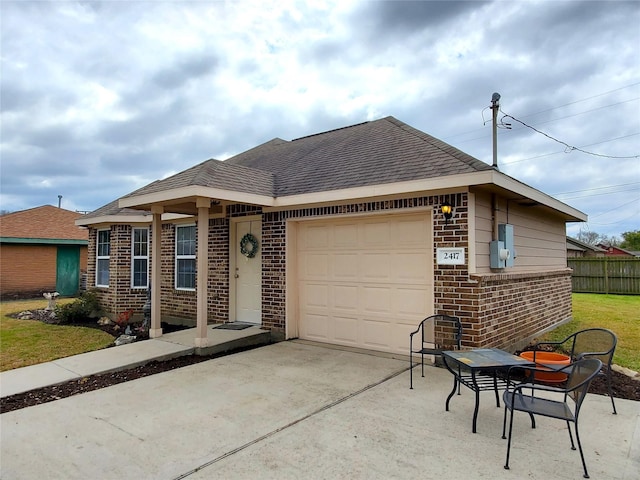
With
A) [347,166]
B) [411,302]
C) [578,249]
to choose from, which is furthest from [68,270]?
[578,249]

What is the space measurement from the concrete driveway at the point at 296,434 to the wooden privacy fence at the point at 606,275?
602 inches

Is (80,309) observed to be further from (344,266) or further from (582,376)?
(582,376)

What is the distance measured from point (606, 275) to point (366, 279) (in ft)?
50.4

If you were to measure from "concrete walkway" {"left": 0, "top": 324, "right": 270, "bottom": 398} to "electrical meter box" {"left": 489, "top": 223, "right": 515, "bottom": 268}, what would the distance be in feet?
14.1

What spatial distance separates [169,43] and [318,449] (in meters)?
8.64

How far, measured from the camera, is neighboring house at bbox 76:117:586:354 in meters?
5.48

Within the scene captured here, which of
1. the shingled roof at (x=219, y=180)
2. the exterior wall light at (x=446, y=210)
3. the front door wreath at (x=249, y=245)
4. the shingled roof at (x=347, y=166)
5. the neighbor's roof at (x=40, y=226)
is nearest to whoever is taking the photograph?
the exterior wall light at (x=446, y=210)

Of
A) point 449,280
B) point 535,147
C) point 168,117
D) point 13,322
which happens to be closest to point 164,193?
point 449,280

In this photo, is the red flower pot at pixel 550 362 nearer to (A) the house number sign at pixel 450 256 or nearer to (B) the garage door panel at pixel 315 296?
(A) the house number sign at pixel 450 256

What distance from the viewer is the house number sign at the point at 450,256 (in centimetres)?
537

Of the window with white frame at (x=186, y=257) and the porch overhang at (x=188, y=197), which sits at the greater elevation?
the porch overhang at (x=188, y=197)

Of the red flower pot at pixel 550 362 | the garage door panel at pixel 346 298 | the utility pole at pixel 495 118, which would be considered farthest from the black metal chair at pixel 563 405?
the utility pole at pixel 495 118

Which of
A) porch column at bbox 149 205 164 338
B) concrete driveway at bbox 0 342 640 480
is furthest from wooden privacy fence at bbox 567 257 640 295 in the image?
porch column at bbox 149 205 164 338

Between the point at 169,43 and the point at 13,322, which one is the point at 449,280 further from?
the point at 13,322
